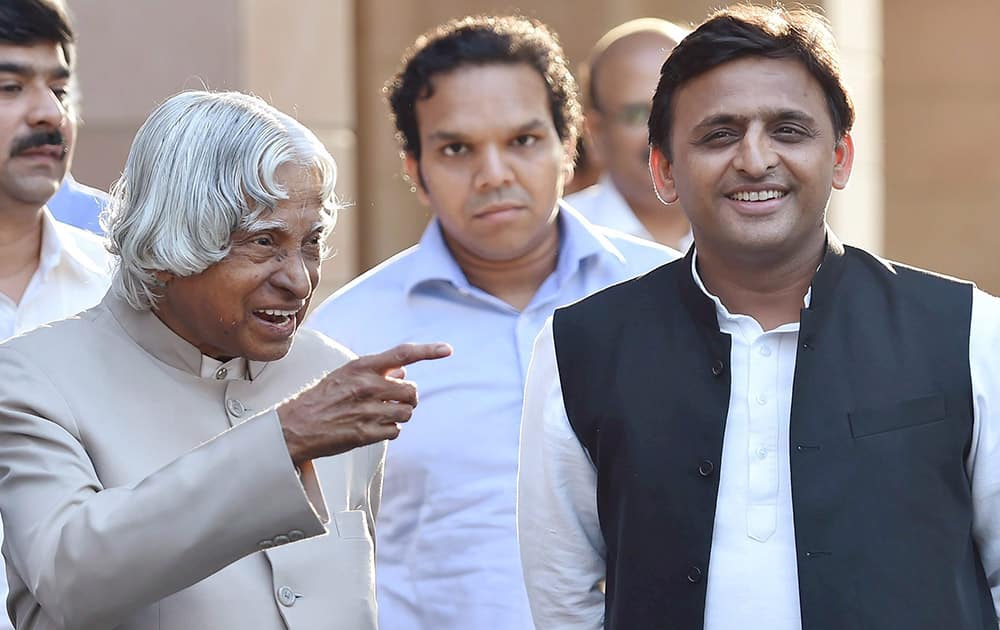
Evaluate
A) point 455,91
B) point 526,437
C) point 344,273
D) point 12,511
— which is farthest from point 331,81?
point 12,511

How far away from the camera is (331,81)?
6734 millimetres

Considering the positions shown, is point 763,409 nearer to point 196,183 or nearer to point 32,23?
Answer: point 196,183

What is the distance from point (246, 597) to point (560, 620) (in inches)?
25.3

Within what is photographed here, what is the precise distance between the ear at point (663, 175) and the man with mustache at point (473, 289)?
82 cm

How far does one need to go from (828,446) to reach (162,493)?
1.11 metres

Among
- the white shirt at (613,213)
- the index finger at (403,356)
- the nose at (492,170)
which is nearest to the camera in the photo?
the index finger at (403,356)

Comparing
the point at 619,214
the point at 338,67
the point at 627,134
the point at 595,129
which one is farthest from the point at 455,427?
the point at 338,67

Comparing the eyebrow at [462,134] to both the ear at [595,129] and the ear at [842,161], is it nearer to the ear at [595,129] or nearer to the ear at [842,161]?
the ear at [842,161]

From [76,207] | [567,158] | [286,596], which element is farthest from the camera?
[76,207]

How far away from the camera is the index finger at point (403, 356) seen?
2627 mm

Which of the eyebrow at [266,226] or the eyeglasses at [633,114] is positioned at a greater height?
the eyeglasses at [633,114]

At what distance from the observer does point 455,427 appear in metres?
3.90

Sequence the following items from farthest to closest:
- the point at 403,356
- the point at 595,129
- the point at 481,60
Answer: the point at 595,129
the point at 481,60
the point at 403,356

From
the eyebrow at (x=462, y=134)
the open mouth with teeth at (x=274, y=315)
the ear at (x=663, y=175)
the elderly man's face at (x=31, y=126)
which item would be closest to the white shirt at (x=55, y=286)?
the elderly man's face at (x=31, y=126)
